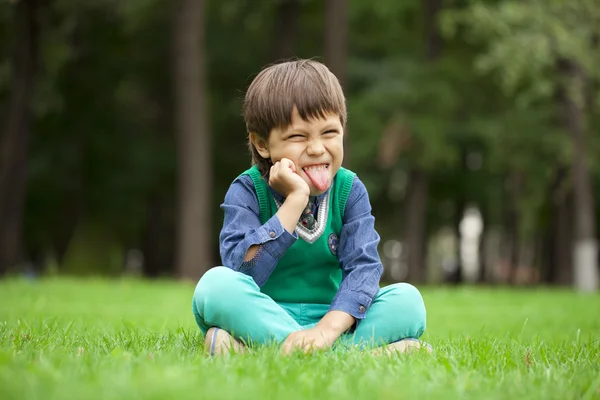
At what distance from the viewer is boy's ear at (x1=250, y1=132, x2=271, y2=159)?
13.3 ft

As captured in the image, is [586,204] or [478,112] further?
[478,112]

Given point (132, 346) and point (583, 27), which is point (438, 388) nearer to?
point (132, 346)

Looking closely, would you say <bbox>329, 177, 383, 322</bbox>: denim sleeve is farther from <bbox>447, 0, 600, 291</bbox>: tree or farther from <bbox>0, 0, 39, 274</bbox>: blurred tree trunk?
<bbox>0, 0, 39, 274</bbox>: blurred tree trunk

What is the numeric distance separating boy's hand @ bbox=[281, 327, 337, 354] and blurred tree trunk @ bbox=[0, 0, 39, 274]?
43.4 ft

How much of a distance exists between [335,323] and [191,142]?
12.1 metres

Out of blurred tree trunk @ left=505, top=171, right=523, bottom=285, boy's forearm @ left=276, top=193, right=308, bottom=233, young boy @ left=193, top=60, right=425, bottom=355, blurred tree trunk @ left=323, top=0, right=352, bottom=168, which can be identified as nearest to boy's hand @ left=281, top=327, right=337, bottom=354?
young boy @ left=193, top=60, right=425, bottom=355

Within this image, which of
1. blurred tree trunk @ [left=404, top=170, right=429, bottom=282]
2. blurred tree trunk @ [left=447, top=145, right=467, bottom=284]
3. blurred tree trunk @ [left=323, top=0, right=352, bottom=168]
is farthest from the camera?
blurred tree trunk @ [left=447, top=145, right=467, bottom=284]

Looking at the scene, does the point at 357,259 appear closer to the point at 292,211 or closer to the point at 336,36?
the point at 292,211

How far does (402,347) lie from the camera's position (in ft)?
12.4

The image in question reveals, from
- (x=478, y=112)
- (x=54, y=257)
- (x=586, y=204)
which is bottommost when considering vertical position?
(x=54, y=257)

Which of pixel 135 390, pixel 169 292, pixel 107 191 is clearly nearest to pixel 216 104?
pixel 107 191

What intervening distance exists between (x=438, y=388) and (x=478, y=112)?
19.0 m

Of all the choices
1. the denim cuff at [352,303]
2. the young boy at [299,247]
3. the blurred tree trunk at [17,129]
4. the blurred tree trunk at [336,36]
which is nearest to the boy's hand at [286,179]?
the young boy at [299,247]

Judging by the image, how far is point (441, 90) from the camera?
19125mm
